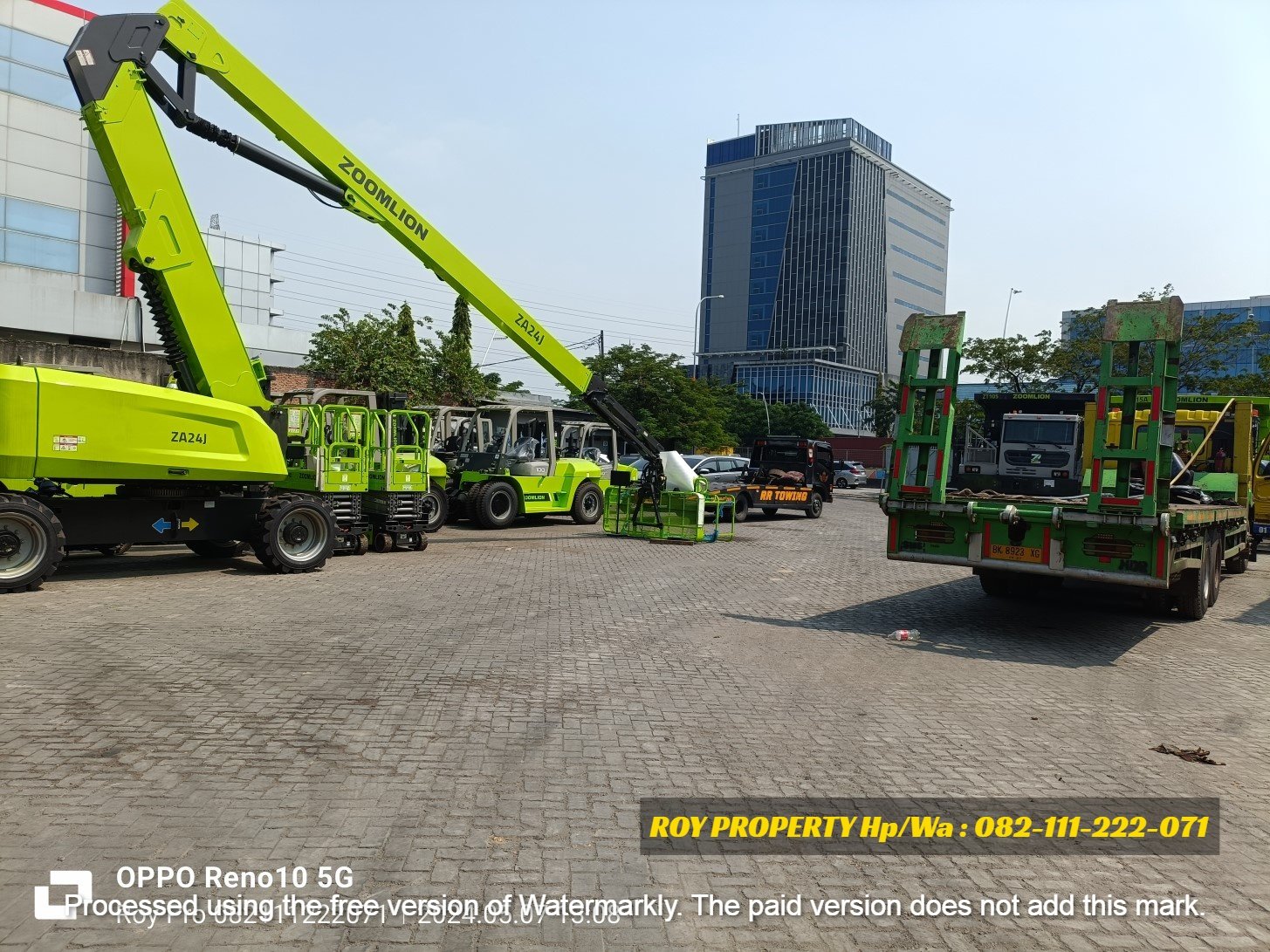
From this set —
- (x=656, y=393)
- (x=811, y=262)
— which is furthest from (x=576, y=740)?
(x=811, y=262)

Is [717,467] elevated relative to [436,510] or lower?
elevated

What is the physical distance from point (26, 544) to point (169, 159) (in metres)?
5.46

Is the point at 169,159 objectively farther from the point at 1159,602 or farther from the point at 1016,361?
the point at 1016,361

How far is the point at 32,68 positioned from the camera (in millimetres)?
30359

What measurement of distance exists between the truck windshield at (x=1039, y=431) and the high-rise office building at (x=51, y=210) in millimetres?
23152

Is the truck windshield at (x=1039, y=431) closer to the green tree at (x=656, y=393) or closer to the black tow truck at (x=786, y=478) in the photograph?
the black tow truck at (x=786, y=478)

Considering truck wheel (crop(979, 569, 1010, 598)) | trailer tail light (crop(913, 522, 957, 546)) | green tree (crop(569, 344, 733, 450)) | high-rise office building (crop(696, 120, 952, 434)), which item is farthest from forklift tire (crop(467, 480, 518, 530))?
high-rise office building (crop(696, 120, 952, 434))

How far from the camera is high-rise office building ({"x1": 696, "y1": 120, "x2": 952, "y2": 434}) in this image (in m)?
120

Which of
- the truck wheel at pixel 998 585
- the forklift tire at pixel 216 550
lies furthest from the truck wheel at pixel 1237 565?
the forklift tire at pixel 216 550

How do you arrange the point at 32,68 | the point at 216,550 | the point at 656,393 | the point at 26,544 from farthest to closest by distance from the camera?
the point at 656,393
the point at 32,68
the point at 216,550
the point at 26,544

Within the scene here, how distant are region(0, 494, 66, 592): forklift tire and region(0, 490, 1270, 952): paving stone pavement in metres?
0.36

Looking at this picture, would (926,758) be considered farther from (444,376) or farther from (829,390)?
(829,390)

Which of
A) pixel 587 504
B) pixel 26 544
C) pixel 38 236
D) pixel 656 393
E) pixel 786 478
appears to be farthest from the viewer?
pixel 656 393

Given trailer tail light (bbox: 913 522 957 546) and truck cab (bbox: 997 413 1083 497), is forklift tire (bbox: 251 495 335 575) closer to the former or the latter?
trailer tail light (bbox: 913 522 957 546)
